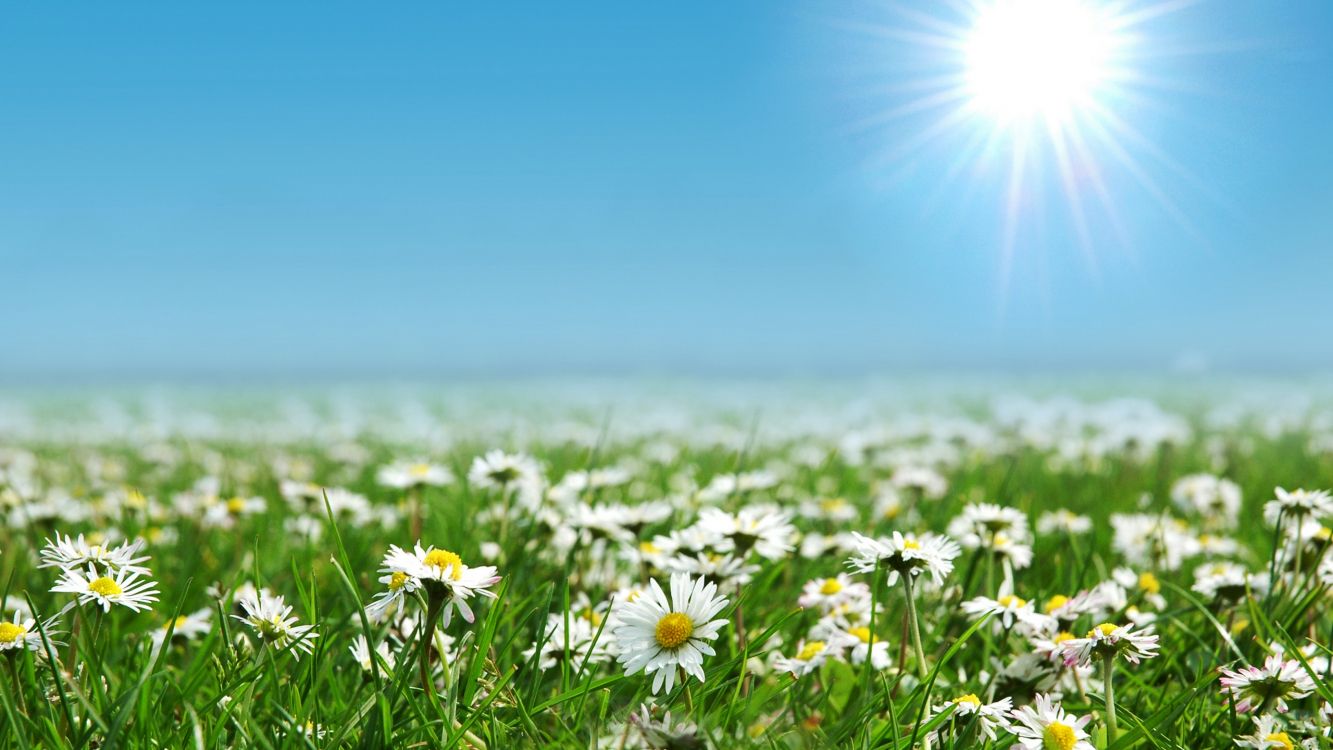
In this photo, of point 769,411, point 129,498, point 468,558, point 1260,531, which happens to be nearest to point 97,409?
point 769,411

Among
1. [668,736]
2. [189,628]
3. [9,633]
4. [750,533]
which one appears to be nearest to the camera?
[668,736]

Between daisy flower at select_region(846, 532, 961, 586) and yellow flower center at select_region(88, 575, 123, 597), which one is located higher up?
daisy flower at select_region(846, 532, 961, 586)

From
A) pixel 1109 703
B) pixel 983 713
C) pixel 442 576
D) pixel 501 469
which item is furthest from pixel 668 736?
pixel 501 469

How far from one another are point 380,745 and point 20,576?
101 inches

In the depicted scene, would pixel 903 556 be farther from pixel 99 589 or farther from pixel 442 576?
pixel 99 589

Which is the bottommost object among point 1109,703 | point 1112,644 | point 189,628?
point 189,628

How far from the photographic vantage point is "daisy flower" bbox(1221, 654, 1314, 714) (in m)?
1.81

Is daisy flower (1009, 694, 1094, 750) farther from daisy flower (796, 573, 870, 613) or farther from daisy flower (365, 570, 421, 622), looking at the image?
daisy flower (365, 570, 421, 622)

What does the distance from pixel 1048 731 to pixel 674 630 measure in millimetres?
705

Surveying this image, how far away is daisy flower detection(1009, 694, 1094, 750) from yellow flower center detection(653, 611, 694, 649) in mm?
613

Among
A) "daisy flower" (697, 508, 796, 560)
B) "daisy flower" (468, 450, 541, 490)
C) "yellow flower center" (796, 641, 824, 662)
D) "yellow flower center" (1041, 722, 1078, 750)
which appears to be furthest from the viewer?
"daisy flower" (468, 450, 541, 490)

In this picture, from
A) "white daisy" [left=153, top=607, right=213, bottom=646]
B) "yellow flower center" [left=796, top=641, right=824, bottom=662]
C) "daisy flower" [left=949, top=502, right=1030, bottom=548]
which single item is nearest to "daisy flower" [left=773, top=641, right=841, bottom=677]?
"yellow flower center" [left=796, top=641, right=824, bottom=662]

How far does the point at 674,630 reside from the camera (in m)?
1.65

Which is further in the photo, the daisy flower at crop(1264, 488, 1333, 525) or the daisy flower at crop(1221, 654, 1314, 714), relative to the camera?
the daisy flower at crop(1264, 488, 1333, 525)
